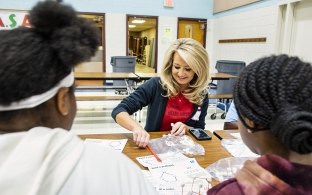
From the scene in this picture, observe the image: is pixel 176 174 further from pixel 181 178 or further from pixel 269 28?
pixel 269 28

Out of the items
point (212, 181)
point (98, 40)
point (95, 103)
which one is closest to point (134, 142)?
point (212, 181)

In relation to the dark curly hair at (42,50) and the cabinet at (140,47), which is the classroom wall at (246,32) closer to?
the dark curly hair at (42,50)

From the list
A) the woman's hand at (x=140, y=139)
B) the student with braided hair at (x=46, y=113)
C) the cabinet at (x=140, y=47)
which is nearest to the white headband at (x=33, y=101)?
the student with braided hair at (x=46, y=113)

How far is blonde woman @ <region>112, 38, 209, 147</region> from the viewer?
1751mm

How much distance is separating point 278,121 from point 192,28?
698 centimetres

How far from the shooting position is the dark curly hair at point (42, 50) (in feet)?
1.60

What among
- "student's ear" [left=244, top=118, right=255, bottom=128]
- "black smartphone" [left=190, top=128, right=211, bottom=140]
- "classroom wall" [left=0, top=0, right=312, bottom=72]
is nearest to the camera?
"student's ear" [left=244, top=118, right=255, bottom=128]

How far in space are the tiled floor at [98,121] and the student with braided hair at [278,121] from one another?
116 inches

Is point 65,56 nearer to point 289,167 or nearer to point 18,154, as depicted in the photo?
point 18,154

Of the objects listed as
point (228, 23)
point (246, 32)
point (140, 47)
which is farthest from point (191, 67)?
point (140, 47)

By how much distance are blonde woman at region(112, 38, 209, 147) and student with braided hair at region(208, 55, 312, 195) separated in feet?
3.51

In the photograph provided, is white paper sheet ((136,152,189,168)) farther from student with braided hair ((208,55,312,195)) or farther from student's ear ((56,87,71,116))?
student's ear ((56,87,71,116))

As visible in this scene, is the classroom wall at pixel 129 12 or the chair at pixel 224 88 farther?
the classroom wall at pixel 129 12

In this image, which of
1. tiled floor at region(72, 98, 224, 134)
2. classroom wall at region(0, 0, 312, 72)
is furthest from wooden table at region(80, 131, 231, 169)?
classroom wall at region(0, 0, 312, 72)
